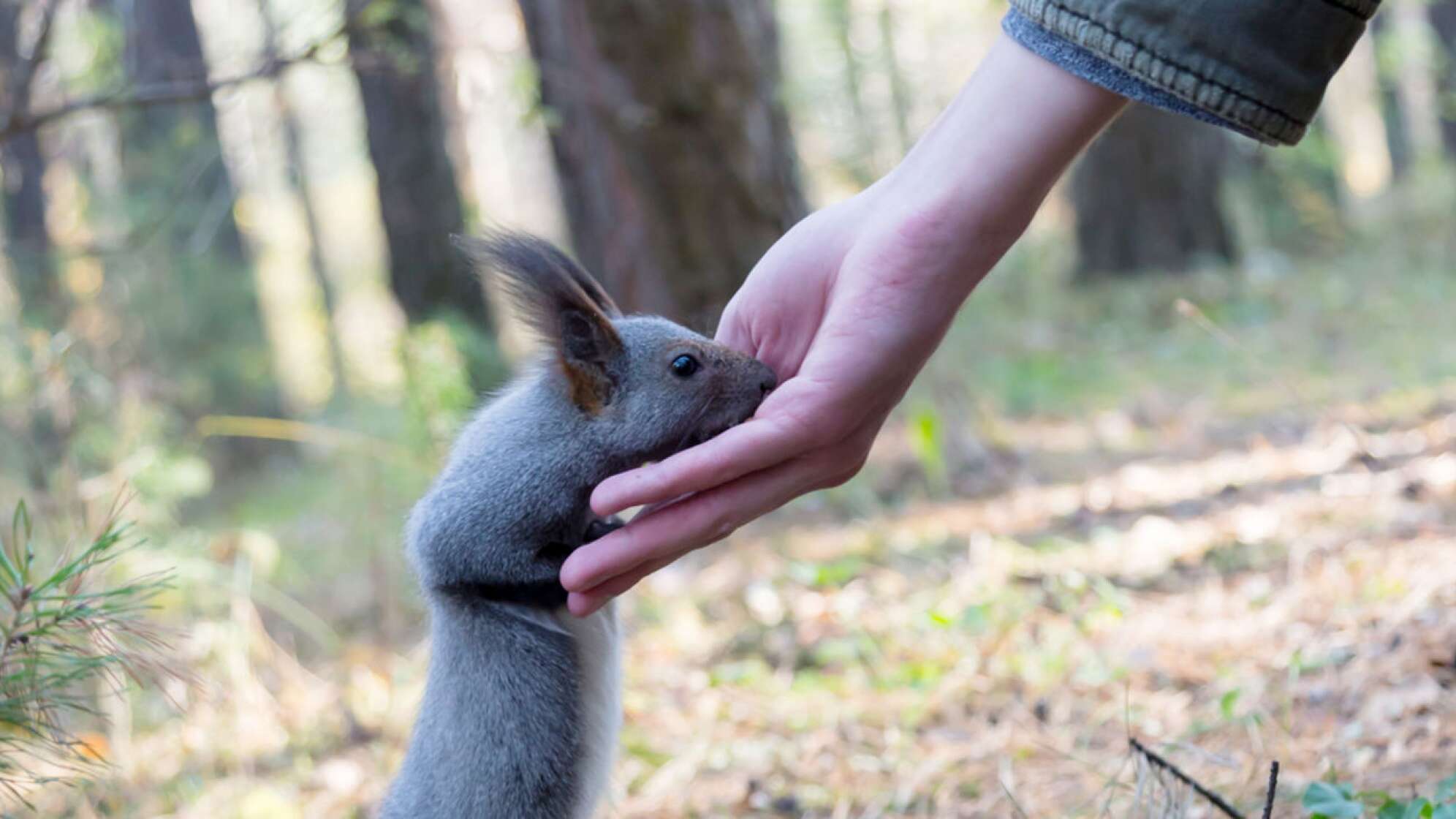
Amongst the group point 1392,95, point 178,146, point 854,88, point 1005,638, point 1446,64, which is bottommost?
point 1005,638

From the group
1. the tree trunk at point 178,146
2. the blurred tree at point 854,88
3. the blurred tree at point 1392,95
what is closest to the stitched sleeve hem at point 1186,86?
the tree trunk at point 178,146

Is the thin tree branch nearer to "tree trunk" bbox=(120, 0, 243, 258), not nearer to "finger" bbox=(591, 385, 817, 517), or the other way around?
"finger" bbox=(591, 385, 817, 517)

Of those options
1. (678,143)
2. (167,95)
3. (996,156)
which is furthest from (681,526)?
(678,143)

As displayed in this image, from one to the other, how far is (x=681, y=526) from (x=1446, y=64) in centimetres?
1078

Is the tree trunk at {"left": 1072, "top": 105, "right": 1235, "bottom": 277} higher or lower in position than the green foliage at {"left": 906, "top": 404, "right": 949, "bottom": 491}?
higher

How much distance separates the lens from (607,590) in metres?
2.10

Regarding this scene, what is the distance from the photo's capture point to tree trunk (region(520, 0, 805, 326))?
518 centimetres

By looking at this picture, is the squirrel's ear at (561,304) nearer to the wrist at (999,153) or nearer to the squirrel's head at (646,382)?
the squirrel's head at (646,382)

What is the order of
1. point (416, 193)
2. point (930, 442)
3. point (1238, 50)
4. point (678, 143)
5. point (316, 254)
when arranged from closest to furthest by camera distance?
point (1238, 50) → point (930, 442) → point (678, 143) → point (416, 193) → point (316, 254)

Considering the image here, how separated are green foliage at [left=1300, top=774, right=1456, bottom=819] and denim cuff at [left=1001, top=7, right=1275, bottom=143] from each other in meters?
0.94

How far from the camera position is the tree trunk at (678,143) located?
5.18 meters

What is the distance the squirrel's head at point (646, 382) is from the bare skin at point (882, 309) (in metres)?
0.28

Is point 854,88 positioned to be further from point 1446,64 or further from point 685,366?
point 685,366

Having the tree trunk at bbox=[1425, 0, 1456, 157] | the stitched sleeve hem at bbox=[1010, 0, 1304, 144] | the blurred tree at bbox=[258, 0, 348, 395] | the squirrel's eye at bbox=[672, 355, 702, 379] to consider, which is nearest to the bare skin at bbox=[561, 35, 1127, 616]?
the stitched sleeve hem at bbox=[1010, 0, 1304, 144]
